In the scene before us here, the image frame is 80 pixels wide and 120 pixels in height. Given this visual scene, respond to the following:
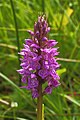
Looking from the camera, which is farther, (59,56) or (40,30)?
(59,56)

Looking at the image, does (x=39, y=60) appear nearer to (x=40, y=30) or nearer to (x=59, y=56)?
(x=40, y=30)

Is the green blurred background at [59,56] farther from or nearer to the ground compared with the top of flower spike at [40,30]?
nearer to the ground

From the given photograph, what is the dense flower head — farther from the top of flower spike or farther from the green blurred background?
the green blurred background

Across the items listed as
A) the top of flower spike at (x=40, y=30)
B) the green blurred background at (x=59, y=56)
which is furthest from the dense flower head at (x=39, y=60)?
the green blurred background at (x=59, y=56)

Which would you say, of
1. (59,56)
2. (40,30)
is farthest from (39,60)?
(59,56)

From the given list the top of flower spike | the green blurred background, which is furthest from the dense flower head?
the green blurred background

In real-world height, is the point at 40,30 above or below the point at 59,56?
above

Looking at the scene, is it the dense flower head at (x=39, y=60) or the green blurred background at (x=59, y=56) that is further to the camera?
the green blurred background at (x=59, y=56)

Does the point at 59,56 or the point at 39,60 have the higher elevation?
the point at 39,60

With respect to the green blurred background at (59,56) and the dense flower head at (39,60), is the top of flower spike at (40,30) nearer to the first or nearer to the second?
the dense flower head at (39,60)
